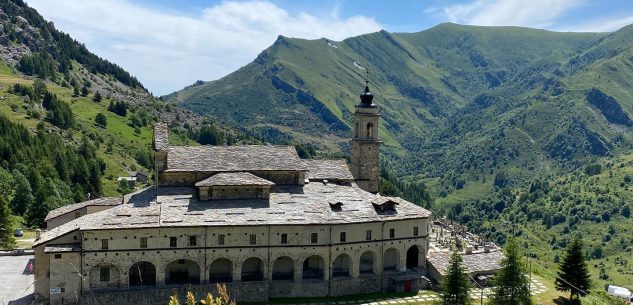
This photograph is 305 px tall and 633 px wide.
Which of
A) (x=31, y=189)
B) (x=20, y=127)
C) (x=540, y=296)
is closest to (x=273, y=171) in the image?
(x=540, y=296)

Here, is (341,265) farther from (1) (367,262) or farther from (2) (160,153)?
(2) (160,153)

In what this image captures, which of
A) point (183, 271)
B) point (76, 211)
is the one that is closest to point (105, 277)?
point (183, 271)

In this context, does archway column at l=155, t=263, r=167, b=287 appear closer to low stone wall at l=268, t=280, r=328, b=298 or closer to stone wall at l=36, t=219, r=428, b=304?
stone wall at l=36, t=219, r=428, b=304

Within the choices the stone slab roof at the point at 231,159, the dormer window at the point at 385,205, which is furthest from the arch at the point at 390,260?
the stone slab roof at the point at 231,159

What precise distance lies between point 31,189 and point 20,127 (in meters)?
60.1

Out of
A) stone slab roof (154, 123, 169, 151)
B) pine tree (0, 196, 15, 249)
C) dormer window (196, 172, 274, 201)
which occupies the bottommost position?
pine tree (0, 196, 15, 249)

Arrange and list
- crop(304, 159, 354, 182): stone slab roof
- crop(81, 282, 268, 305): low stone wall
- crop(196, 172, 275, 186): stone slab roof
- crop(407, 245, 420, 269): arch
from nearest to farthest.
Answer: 1. crop(81, 282, 268, 305): low stone wall
2. crop(196, 172, 275, 186): stone slab roof
3. crop(407, 245, 420, 269): arch
4. crop(304, 159, 354, 182): stone slab roof

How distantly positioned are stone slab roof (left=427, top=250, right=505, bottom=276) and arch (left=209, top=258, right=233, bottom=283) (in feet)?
94.6

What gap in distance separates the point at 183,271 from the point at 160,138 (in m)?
18.9

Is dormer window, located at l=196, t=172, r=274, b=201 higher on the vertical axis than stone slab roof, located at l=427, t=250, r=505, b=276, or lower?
higher

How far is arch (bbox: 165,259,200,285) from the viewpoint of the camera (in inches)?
2798

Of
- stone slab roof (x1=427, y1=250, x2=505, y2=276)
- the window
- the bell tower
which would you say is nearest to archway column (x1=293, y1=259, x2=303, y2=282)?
stone slab roof (x1=427, y1=250, x2=505, y2=276)

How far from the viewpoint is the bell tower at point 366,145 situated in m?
93.8

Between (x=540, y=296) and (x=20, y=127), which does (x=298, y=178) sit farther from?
(x=20, y=127)
